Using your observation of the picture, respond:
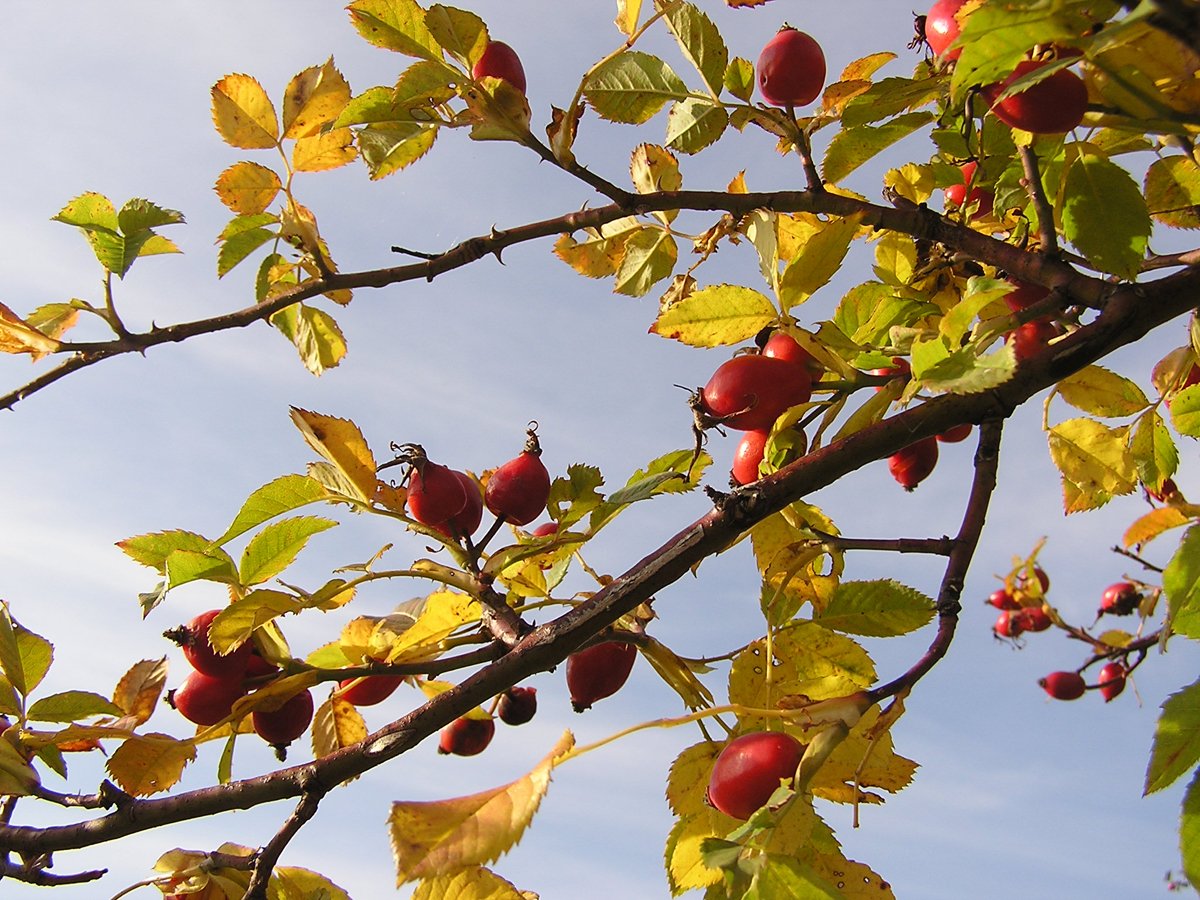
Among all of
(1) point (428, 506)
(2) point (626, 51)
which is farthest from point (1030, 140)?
(1) point (428, 506)

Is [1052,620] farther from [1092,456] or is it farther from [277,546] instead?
[277,546]

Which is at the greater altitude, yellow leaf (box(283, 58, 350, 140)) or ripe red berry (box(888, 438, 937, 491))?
yellow leaf (box(283, 58, 350, 140))

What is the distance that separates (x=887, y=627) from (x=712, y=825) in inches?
13.5

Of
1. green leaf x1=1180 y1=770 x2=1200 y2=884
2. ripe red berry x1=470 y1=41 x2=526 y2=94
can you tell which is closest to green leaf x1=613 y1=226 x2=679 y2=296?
ripe red berry x1=470 y1=41 x2=526 y2=94

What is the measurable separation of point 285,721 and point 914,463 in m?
1.12

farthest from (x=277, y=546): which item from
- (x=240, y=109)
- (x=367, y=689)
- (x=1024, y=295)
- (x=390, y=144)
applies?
(x=1024, y=295)

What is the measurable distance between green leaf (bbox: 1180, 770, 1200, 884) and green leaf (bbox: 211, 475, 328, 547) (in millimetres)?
1037

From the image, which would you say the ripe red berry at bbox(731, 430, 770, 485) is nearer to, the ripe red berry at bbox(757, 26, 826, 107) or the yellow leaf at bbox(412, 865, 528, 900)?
the ripe red berry at bbox(757, 26, 826, 107)

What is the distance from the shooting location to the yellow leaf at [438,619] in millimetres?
1155

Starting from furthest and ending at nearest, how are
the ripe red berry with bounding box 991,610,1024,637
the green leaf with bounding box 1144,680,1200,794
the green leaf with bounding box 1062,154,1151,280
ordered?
1. the ripe red berry with bounding box 991,610,1024,637
2. the green leaf with bounding box 1062,154,1151,280
3. the green leaf with bounding box 1144,680,1200,794

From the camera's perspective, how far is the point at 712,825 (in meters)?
1.18

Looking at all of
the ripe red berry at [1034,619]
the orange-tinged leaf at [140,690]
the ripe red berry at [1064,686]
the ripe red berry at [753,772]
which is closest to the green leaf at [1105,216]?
the ripe red berry at [753,772]

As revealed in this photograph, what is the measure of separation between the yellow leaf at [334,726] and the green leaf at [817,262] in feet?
2.89

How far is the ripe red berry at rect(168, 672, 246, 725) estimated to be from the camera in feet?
4.20
